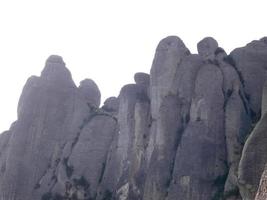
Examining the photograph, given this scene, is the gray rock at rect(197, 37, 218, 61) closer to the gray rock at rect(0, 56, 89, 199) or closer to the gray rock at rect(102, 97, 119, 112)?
the gray rock at rect(102, 97, 119, 112)

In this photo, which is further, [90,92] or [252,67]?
[90,92]

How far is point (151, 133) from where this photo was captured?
62.6 metres

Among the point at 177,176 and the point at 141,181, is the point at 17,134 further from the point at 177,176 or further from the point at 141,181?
the point at 177,176

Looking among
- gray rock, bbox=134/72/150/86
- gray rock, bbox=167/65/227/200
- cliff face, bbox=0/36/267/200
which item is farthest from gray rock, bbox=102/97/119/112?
gray rock, bbox=167/65/227/200

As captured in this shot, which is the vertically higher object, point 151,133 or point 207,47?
point 207,47

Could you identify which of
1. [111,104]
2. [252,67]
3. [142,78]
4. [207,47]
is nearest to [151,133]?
[142,78]

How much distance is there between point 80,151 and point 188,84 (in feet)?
54.5

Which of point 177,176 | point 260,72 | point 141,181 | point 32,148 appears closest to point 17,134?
point 32,148

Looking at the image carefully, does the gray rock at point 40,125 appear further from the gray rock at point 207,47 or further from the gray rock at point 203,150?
the gray rock at point 203,150

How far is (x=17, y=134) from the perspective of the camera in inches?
2810

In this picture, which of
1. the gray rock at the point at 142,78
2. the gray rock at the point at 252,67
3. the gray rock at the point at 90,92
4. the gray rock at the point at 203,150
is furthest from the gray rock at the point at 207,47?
the gray rock at the point at 90,92

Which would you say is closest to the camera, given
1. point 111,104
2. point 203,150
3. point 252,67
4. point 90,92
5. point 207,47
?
point 203,150

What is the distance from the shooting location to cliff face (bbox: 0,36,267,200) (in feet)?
178

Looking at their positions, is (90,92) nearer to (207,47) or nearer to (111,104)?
(111,104)
